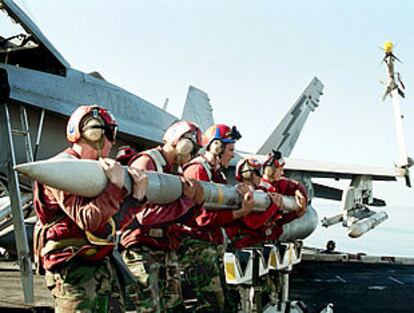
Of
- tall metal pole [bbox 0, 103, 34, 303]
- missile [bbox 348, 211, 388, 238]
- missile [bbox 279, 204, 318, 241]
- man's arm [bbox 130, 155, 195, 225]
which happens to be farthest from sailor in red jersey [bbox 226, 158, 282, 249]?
missile [bbox 348, 211, 388, 238]

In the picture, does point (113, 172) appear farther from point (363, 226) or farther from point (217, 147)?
Result: point (363, 226)

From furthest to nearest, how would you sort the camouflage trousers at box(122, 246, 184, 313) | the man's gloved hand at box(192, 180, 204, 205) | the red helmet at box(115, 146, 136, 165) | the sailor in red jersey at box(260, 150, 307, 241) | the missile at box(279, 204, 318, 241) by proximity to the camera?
the missile at box(279, 204, 318, 241) → the sailor in red jersey at box(260, 150, 307, 241) → the red helmet at box(115, 146, 136, 165) → the man's gloved hand at box(192, 180, 204, 205) → the camouflage trousers at box(122, 246, 184, 313)

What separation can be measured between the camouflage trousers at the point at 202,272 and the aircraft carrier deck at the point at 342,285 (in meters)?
1.35

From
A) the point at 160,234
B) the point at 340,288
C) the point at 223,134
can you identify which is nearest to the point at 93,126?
the point at 160,234

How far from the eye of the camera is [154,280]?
384cm

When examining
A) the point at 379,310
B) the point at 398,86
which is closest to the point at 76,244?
the point at 379,310

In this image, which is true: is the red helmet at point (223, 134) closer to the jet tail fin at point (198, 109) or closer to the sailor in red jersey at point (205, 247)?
the sailor in red jersey at point (205, 247)

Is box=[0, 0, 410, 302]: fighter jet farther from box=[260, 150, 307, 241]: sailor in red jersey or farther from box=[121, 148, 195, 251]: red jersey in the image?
box=[260, 150, 307, 241]: sailor in red jersey

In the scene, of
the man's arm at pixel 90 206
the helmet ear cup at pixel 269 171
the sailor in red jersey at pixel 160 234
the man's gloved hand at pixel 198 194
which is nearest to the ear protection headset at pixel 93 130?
the man's arm at pixel 90 206

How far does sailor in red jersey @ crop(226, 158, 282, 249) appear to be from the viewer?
18.4 feet

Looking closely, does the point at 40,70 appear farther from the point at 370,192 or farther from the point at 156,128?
the point at 370,192

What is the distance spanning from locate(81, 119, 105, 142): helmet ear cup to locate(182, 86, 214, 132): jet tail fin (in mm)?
11615

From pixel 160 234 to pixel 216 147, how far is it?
4.51ft

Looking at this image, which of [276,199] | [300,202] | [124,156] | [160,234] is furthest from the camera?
[300,202]
